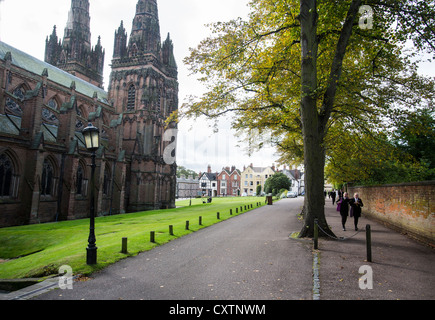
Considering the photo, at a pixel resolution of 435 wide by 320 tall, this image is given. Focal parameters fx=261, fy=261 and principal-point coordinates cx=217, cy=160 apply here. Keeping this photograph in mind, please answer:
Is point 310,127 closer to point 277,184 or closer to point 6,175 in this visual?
point 6,175

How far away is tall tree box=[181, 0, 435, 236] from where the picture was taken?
10211 mm

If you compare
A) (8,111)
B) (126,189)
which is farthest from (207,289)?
(126,189)

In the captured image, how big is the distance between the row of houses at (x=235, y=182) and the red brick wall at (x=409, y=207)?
74160mm

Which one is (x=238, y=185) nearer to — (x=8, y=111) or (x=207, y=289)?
(x=8, y=111)

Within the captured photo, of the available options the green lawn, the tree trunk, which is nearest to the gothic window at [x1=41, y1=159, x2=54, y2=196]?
the green lawn

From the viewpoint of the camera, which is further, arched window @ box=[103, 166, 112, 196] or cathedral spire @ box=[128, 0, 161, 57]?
cathedral spire @ box=[128, 0, 161, 57]

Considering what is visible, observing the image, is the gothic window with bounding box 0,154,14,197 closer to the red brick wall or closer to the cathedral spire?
the red brick wall

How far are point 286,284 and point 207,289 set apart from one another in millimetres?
1646

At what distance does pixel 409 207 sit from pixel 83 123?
31.7m

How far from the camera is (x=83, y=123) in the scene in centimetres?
3083

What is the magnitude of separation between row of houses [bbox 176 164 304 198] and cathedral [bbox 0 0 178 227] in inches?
1973

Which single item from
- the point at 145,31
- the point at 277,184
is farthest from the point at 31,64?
the point at 277,184

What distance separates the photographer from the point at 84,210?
90.9 feet

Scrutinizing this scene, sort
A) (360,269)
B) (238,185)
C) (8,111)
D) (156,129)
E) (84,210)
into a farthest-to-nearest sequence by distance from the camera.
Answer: (238,185) < (156,129) < (84,210) < (8,111) < (360,269)
